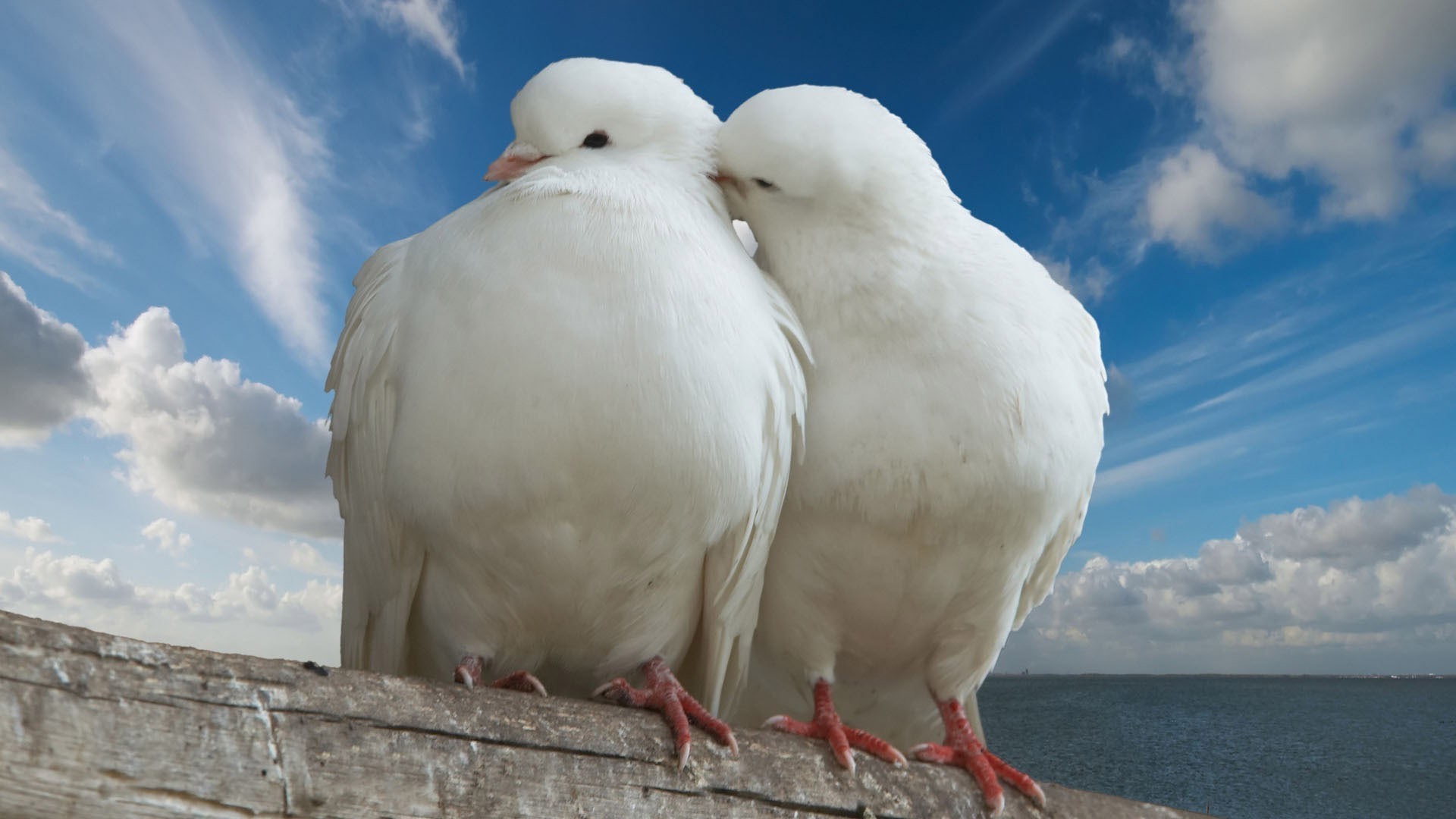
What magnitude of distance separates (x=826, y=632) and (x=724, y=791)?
916 mm

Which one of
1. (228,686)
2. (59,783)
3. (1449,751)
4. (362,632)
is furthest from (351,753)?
(1449,751)

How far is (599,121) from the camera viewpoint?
2.98 meters

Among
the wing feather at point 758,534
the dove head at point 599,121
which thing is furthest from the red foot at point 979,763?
the dove head at point 599,121

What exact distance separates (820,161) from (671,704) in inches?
64.2

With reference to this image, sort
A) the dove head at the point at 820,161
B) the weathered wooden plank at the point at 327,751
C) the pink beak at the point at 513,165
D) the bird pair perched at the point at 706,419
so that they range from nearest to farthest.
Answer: the weathered wooden plank at the point at 327,751 → the bird pair perched at the point at 706,419 → the dove head at the point at 820,161 → the pink beak at the point at 513,165

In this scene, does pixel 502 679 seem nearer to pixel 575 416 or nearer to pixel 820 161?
pixel 575 416

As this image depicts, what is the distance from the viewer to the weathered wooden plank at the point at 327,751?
1.65m

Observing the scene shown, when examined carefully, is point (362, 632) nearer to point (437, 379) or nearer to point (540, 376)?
point (437, 379)

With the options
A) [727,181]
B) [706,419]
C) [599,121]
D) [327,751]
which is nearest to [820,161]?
[727,181]

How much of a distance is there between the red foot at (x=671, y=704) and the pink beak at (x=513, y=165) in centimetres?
158

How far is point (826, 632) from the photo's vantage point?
3146 mm

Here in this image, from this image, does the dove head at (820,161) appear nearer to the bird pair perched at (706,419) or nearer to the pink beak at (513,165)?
the bird pair perched at (706,419)

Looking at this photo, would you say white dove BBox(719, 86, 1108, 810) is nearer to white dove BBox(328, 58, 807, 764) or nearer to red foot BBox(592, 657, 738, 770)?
white dove BBox(328, 58, 807, 764)

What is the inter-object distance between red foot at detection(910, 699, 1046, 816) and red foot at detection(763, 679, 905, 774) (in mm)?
245
